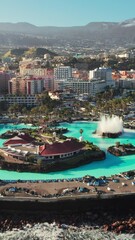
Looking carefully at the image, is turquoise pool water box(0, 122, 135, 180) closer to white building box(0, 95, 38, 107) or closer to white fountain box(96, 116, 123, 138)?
white fountain box(96, 116, 123, 138)

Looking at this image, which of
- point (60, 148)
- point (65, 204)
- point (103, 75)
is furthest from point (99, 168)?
point (103, 75)

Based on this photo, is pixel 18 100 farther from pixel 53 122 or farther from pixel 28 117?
pixel 53 122

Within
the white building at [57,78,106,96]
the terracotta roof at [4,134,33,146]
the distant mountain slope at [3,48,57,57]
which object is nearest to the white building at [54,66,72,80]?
the white building at [57,78,106,96]

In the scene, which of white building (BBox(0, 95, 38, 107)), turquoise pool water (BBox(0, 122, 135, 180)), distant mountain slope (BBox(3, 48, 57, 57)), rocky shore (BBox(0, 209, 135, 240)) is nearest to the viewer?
rocky shore (BBox(0, 209, 135, 240))

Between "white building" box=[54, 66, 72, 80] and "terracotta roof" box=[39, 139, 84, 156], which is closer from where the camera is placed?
"terracotta roof" box=[39, 139, 84, 156]

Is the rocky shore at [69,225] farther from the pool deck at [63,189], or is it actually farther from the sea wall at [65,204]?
the pool deck at [63,189]

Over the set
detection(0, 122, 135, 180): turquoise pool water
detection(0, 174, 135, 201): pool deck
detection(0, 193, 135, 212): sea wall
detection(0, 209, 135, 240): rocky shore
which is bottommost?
detection(0, 122, 135, 180): turquoise pool water

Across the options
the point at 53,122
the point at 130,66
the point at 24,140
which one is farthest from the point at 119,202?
the point at 130,66

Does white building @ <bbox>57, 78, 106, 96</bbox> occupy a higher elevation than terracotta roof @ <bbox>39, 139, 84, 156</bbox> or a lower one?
lower

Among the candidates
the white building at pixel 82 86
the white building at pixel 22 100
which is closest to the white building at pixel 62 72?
the white building at pixel 82 86

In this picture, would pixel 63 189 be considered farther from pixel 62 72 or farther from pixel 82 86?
pixel 62 72
